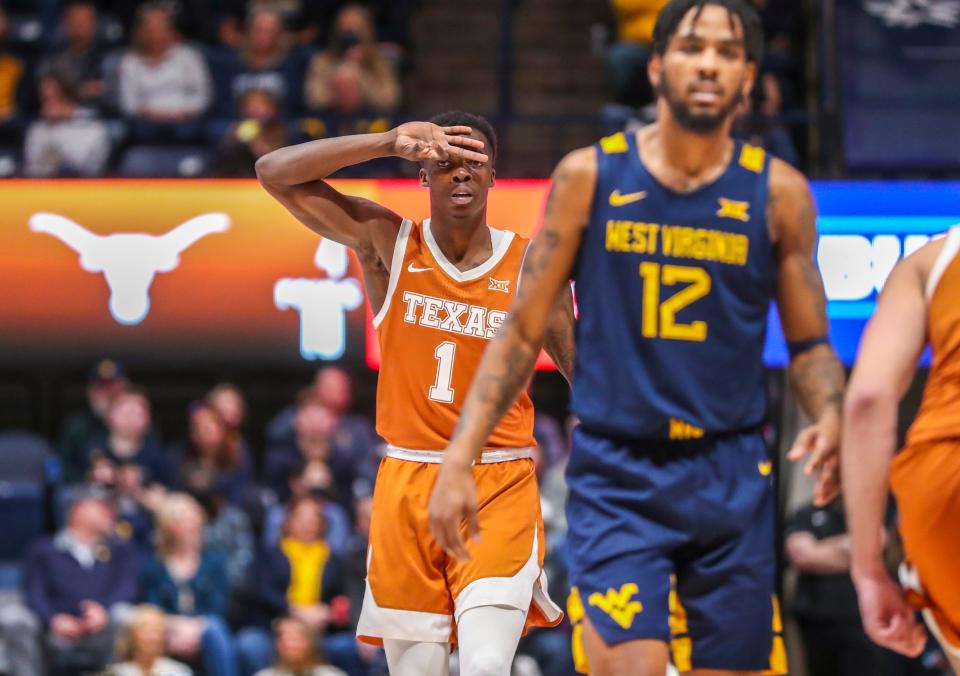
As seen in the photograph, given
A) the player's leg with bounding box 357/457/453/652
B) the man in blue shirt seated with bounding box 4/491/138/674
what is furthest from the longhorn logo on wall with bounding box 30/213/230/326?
the player's leg with bounding box 357/457/453/652

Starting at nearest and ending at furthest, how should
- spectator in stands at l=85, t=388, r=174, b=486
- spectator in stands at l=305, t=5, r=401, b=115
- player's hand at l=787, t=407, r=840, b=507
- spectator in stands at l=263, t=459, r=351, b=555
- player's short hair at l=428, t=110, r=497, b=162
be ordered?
player's hand at l=787, t=407, r=840, b=507 < player's short hair at l=428, t=110, r=497, b=162 < spectator in stands at l=263, t=459, r=351, b=555 < spectator in stands at l=85, t=388, r=174, b=486 < spectator in stands at l=305, t=5, r=401, b=115

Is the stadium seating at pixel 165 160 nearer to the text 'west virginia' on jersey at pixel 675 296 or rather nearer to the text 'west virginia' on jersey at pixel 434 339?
the text 'west virginia' on jersey at pixel 434 339

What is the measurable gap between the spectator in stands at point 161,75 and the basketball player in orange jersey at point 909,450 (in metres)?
8.70

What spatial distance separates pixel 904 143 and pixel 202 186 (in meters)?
4.86

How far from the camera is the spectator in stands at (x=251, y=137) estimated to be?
→ 10625 mm

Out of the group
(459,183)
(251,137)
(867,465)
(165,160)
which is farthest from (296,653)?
(867,465)

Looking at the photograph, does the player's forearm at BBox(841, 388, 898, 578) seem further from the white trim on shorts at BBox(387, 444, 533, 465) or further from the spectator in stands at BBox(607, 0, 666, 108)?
the spectator in stands at BBox(607, 0, 666, 108)

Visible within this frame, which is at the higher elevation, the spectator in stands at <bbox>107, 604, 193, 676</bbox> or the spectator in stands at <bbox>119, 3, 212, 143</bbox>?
the spectator in stands at <bbox>119, 3, 212, 143</bbox>

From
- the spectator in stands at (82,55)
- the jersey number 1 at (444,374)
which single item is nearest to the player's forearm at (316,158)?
the jersey number 1 at (444,374)

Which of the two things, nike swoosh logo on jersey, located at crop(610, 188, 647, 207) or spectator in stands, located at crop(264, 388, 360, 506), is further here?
spectator in stands, located at crop(264, 388, 360, 506)

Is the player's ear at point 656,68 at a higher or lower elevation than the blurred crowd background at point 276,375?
higher

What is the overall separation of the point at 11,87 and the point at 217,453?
150 inches

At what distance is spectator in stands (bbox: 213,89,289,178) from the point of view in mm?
10625

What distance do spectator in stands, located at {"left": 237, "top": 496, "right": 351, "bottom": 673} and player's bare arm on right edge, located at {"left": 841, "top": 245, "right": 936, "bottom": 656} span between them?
6249 millimetres
